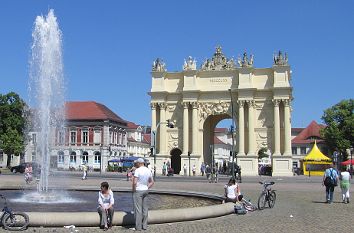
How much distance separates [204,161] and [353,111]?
4122 cm

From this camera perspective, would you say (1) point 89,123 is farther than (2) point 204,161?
Yes

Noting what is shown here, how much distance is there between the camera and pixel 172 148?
242ft

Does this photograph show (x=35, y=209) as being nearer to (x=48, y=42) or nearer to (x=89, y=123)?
(x=48, y=42)

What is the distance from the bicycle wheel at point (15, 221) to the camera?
12.9 m

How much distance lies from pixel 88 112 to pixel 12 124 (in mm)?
17412

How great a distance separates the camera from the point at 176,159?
74.9 meters

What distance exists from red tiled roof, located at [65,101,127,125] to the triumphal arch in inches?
1100

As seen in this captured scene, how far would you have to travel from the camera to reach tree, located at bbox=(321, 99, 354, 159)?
3793 inches

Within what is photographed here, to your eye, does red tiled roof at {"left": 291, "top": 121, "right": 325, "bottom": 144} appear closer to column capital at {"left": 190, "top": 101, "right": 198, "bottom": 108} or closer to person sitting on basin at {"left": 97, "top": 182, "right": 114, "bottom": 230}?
column capital at {"left": 190, "top": 101, "right": 198, "bottom": 108}

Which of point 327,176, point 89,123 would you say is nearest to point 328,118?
point 89,123

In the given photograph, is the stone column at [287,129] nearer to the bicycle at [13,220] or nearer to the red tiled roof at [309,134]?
the bicycle at [13,220]

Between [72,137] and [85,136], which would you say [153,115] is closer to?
[85,136]

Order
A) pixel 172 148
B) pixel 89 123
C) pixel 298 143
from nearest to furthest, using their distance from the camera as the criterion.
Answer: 1. pixel 172 148
2. pixel 89 123
3. pixel 298 143

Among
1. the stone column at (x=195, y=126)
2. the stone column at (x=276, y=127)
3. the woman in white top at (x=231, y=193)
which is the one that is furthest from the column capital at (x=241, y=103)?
the woman in white top at (x=231, y=193)
